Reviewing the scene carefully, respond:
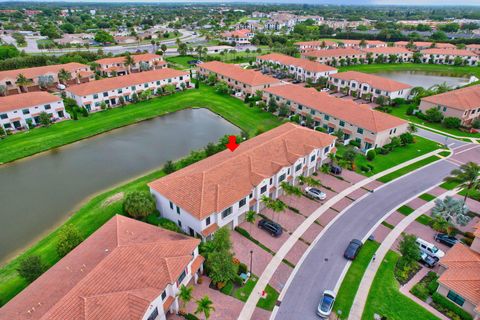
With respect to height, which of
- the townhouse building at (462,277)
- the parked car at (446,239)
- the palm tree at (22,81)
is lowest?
the parked car at (446,239)

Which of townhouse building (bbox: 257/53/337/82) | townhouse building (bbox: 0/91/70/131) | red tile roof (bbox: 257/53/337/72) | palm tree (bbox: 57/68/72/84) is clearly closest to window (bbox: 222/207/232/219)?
townhouse building (bbox: 0/91/70/131)

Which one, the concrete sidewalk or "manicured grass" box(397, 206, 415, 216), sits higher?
"manicured grass" box(397, 206, 415, 216)

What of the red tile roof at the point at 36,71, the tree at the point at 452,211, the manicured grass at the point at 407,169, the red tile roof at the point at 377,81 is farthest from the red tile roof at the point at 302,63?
the tree at the point at 452,211

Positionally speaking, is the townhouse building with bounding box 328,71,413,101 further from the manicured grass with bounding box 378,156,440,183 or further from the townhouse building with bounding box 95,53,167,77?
the townhouse building with bounding box 95,53,167,77

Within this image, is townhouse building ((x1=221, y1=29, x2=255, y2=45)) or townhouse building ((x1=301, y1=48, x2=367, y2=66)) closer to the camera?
townhouse building ((x1=301, y1=48, x2=367, y2=66))

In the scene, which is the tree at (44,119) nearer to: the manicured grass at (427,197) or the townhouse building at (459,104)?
the manicured grass at (427,197)

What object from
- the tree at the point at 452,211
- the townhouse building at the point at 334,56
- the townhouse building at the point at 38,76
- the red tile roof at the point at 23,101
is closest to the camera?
the tree at the point at 452,211

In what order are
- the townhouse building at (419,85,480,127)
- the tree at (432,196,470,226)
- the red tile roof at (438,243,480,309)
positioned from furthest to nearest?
1. the townhouse building at (419,85,480,127)
2. the tree at (432,196,470,226)
3. the red tile roof at (438,243,480,309)
